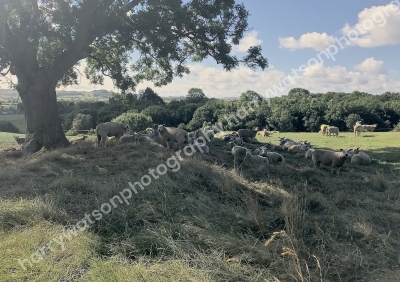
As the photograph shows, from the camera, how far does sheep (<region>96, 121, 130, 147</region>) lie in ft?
50.1

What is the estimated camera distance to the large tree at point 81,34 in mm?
14016

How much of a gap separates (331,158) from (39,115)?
1250 centimetres

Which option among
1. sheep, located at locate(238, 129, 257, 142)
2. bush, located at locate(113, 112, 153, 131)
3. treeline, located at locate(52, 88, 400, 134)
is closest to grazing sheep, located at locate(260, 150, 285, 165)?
sheep, located at locate(238, 129, 257, 142)

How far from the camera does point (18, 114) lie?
7312 cm

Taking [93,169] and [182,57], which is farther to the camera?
[182,57]

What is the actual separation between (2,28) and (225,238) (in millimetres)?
13021

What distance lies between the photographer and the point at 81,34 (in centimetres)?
1412

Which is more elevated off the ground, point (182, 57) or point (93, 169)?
point (182, 57)

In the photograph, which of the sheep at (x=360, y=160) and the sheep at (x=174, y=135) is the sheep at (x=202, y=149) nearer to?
the sheep at (x=174, y=135)

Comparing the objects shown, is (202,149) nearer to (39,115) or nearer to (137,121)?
(39,115)

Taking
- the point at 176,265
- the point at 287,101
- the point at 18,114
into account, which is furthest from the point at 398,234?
the point at 18,114

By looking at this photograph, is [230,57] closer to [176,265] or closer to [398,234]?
[398,234]

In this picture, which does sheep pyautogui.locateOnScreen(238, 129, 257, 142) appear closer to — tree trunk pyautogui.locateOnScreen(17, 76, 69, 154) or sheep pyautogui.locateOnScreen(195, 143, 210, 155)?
sheep pyautogui.locateOnScreen(195, 143, 210, 155)

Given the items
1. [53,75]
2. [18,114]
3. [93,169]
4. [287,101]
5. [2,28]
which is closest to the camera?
[93,169]
